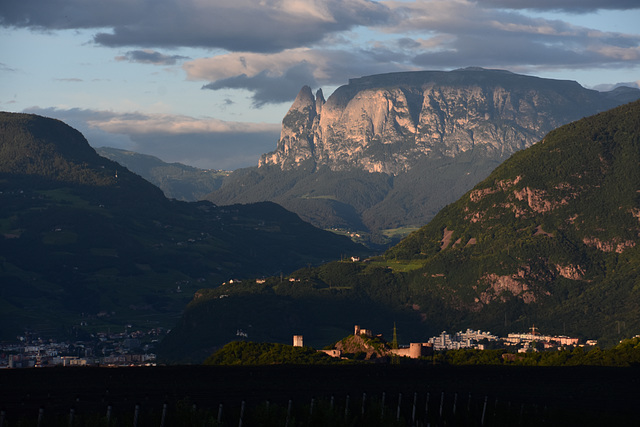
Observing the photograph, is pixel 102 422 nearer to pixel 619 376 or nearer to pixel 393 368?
pixel 393 368

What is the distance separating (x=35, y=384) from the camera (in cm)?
14525

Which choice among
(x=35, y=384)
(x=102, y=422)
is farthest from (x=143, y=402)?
(x=102, y=422)

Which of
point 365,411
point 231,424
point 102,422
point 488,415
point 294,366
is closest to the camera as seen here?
point 102,422

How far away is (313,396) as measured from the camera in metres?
148

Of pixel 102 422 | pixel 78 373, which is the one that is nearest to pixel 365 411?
pixel 102 422

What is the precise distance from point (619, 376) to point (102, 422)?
364 ft

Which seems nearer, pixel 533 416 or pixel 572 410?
pixel 533 416

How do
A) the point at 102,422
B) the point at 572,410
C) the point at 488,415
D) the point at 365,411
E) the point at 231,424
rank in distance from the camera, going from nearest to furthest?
the point at 102,422, the point at 231,424, the point at 365,411, the point at 488,415, the point at 572,410

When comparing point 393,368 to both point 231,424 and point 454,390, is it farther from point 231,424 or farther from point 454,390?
point 231,424

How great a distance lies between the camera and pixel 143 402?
135000 mm

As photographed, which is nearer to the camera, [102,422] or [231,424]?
[102,422]

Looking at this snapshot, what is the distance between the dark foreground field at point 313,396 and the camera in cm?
11950

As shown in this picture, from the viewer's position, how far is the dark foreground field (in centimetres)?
11950

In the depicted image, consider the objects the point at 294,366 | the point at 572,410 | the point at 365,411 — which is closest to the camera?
the point at 365,411
